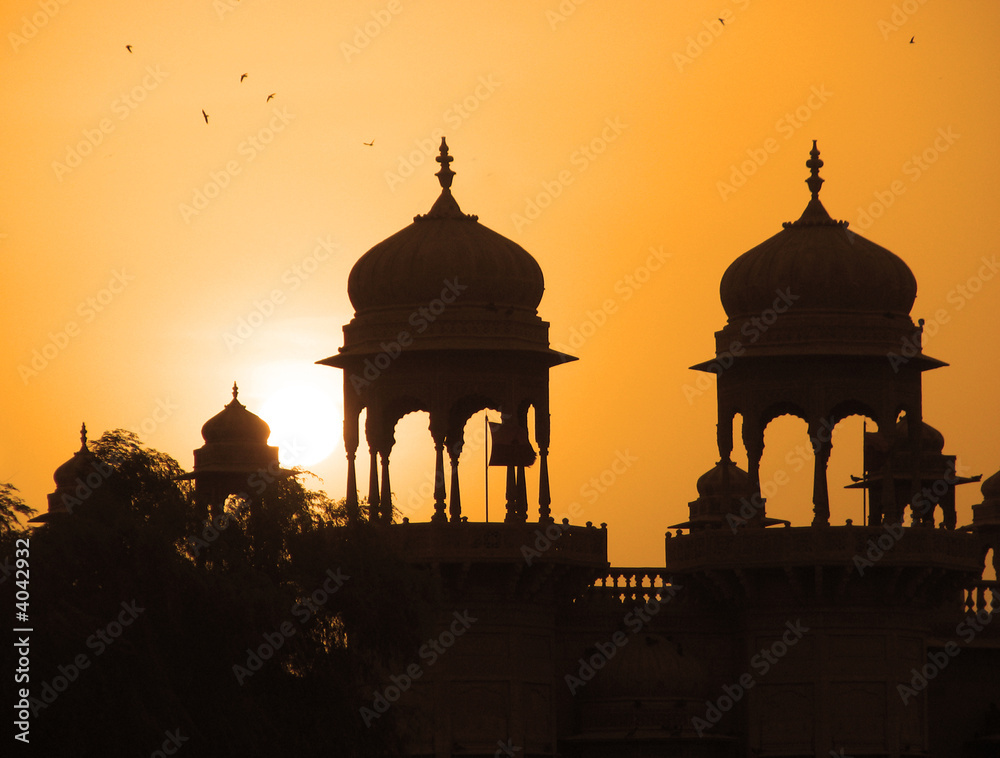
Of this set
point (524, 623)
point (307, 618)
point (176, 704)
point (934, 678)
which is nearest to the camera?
point (176, 704)

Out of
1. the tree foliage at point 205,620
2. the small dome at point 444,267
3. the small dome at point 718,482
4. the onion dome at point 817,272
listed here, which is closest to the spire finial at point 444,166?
the small dome at point 444,267

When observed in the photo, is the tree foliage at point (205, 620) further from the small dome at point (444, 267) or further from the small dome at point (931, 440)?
the small dome at point (931, 440)

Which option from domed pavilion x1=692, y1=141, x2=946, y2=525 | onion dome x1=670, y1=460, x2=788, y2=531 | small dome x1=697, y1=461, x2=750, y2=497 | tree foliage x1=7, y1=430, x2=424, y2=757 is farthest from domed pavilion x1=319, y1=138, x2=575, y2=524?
small dome x1=697, y1=461, x2=750, y2=497

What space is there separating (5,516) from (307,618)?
17.0ft

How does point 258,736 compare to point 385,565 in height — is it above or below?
below

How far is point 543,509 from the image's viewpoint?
54.2 metres

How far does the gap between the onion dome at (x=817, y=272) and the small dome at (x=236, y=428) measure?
11194 mm

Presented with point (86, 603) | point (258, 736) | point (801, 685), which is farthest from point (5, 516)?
point (801, 685)

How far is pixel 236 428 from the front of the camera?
206 ft

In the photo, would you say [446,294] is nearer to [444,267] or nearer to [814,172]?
[444,267]

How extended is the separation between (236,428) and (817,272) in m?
13.9

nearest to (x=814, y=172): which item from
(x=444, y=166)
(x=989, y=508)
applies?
(x=444, y=166)

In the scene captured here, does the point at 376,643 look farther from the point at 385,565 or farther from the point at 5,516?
the point at 5,516

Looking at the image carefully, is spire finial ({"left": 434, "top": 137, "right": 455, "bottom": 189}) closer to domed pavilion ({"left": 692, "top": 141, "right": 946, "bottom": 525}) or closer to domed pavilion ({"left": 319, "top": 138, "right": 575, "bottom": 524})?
domed pavilion ({"left": 319, "top": 138, "right": 575, "bottom": 524})
